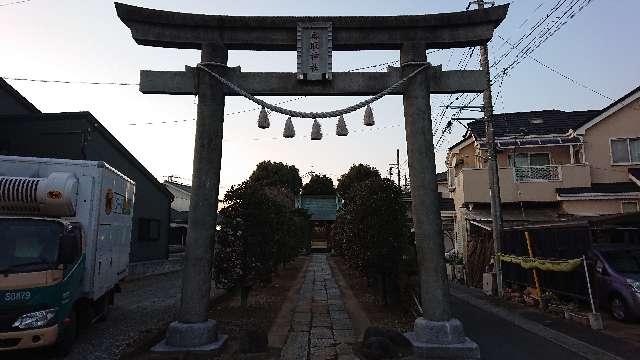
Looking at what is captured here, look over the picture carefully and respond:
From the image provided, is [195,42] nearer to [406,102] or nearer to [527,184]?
[406,102]

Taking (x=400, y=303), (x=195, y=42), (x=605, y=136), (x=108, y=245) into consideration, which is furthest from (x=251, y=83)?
(x=605, y=136)

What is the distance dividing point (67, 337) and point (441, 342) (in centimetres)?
681

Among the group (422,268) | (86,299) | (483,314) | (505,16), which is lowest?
(483,314)

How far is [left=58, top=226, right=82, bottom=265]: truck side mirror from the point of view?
691 cm

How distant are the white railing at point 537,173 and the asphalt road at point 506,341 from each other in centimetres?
1097

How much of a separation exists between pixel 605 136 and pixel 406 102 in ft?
61.7

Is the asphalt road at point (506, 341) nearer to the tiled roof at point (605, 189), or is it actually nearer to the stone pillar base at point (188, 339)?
the stone pillar base at point (188, 339)

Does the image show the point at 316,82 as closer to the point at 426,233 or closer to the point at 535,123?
the point at 426,233

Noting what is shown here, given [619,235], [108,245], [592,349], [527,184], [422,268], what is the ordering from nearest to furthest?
[422,268] < [592,349] < [108,245] < [619,235] < [527,184]

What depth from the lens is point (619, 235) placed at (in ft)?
52.9

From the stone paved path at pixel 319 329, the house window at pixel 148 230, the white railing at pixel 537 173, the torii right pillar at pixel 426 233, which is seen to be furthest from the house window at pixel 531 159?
the house window at pixel 148 230

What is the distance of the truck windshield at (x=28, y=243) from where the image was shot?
6.66m

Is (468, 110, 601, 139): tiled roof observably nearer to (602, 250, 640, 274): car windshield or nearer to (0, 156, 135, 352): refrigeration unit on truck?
(602, 250, 640, 274): car windshield

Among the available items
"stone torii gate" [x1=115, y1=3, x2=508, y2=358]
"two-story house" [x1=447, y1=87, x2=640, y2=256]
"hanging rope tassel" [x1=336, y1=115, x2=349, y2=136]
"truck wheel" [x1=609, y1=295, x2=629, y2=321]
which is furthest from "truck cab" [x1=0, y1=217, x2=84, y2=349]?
"two-story house" [x1=447, y1=87, x2=640, y2=256]
